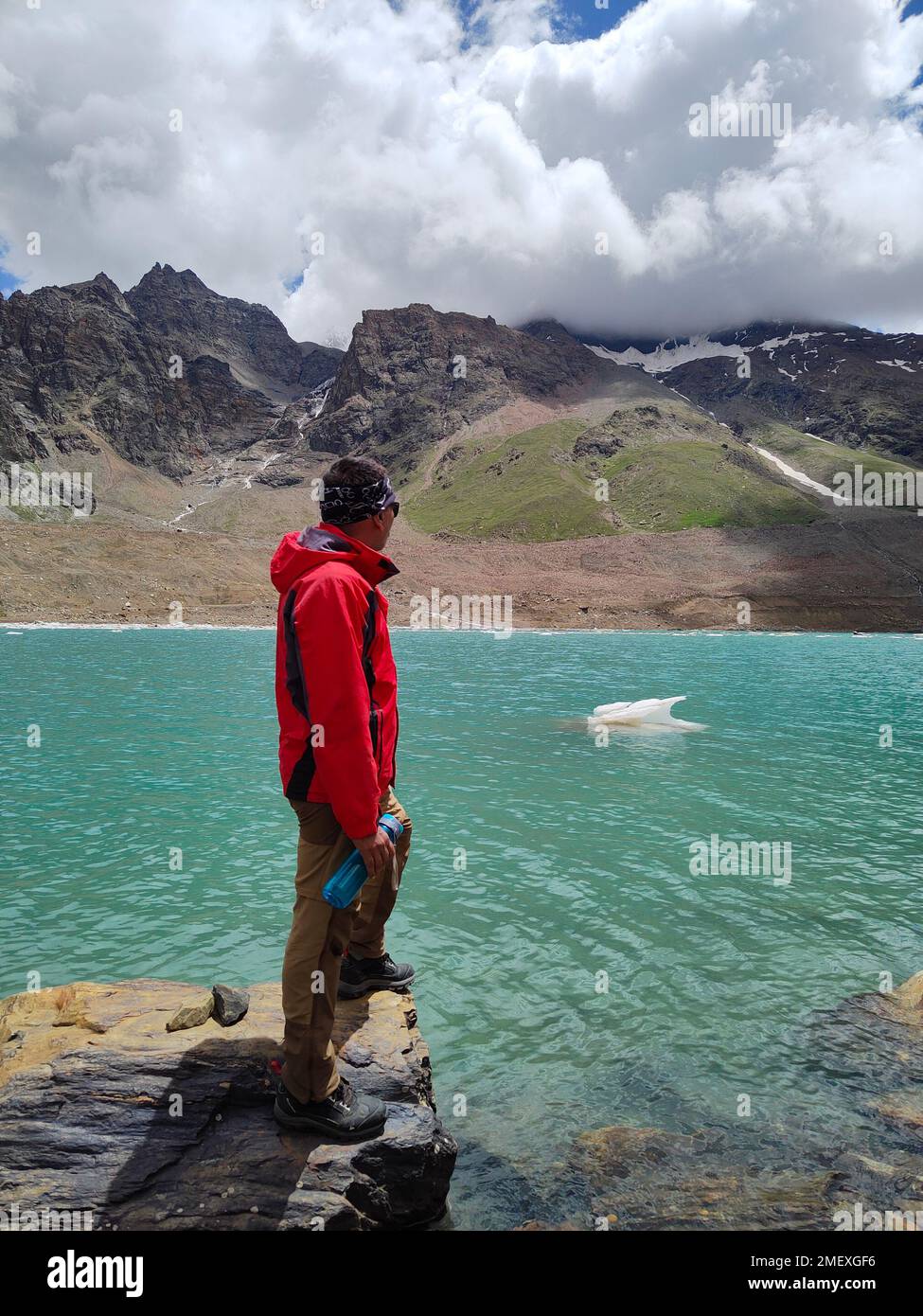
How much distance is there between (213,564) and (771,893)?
4047 inches

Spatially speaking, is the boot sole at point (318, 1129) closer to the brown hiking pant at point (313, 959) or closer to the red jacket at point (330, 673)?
the brown hiking pant at point (313, 959)

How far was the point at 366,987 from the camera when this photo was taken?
20.6 ft

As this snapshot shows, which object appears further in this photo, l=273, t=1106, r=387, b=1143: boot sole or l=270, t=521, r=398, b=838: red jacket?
l=273, t=1106, r=387, b=1143: boot sole

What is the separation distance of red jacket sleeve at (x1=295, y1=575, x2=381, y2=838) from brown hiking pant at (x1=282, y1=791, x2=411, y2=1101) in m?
0.26

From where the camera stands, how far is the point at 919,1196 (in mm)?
5656

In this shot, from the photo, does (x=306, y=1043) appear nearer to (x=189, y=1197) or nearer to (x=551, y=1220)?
(x=189, y=1197)

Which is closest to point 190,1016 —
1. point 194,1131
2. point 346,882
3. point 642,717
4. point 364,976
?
point 194,1131

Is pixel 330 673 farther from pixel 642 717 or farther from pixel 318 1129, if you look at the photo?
pixel 642 717

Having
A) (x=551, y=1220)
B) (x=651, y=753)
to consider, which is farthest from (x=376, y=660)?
(x=651, y=753)

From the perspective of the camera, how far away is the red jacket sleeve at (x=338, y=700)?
14.2ft

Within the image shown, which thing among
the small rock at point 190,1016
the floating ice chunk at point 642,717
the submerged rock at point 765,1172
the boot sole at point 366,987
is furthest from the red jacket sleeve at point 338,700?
the floating ice chunk at point 642,717

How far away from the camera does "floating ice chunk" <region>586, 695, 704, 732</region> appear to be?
2664 cm

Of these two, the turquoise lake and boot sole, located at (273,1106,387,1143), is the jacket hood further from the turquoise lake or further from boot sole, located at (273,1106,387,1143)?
the turquoise lake

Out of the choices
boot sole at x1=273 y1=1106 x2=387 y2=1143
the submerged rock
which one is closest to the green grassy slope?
the submerged rock
